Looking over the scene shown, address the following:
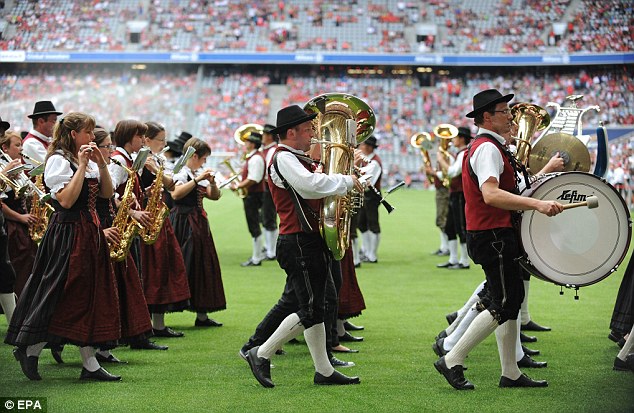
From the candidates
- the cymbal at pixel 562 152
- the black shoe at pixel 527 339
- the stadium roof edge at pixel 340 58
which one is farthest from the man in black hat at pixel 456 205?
the stadium roof edge at pixel 340 58

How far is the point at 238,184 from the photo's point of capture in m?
13.9

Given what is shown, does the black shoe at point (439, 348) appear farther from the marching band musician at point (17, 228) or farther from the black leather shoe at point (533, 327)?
the marching band musician at point (17, 228)

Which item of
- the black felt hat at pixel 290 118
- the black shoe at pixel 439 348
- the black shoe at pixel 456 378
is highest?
the black felt hat at pixel 290 118

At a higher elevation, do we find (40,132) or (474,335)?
(40,132)

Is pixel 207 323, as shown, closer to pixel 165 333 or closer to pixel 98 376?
pixel 165 333

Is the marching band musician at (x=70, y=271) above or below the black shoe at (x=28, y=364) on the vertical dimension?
above

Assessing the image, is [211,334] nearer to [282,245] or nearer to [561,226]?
[282,245]

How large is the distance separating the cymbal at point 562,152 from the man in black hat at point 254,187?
7156 mm

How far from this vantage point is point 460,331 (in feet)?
22.4

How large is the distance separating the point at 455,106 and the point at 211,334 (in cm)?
3728

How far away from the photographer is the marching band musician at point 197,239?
A: 8.45 meters

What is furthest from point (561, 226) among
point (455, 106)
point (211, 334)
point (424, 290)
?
point (455, 106)

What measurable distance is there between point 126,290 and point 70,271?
603 millimetres

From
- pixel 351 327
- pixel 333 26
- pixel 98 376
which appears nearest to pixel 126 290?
pixel 98 376
